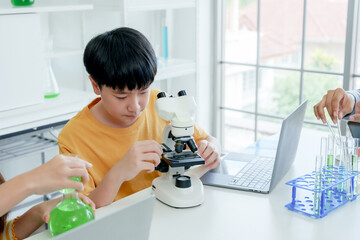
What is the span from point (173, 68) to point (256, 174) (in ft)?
5.29

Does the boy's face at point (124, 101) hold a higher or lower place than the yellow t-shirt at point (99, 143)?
higher

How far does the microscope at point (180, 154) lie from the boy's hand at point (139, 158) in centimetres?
5

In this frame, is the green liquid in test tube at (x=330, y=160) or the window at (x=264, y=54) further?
the window at (x=264, y=54)

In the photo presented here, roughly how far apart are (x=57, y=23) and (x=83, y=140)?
1536mm

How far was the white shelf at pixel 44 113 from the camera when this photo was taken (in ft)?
7.44

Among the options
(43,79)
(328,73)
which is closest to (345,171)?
(43,79)

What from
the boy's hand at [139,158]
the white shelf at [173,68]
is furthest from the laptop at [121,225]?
the white shelf at [173,68]

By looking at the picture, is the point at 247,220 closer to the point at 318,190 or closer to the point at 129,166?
the point at 318,190

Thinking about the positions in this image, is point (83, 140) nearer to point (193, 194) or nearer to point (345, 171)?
point (193, 194)

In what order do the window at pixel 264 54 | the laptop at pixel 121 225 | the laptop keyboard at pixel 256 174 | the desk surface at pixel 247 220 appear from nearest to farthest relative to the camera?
1. the laptop at pixel 121 225
2. the desk surface at pixel 247 220
3. the laptop keyboard at pixel 256 174
4. the window at pixel 264 54

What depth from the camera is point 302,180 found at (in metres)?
1.43

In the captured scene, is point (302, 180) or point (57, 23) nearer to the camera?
point (302, 180)

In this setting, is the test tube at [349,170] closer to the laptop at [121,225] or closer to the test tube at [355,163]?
the test tube at [355,163]

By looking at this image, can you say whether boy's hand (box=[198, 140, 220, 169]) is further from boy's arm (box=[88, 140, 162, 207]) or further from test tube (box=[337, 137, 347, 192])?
test tube (box=[337, 137, 347, 192])
